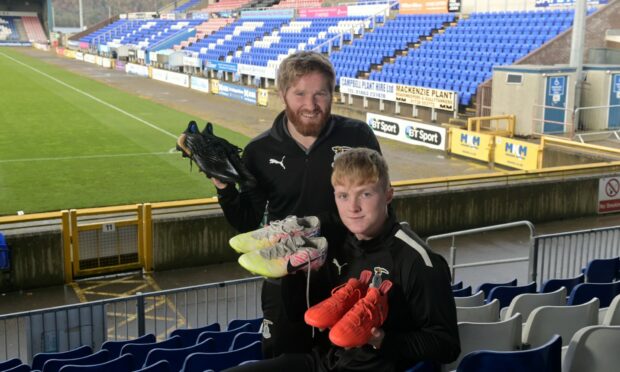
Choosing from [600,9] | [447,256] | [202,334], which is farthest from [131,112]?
[202,334]

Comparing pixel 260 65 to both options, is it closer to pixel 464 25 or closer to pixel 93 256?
pixel 464 25

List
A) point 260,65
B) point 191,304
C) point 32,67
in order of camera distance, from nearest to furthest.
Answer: point 191,304 < point 260,65 < point 32,67

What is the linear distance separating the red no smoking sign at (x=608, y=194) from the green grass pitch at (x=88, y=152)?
28.1 ft

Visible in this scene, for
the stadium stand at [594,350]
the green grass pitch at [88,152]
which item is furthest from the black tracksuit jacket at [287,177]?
the green grass pitch at [88,152]

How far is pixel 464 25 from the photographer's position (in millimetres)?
34594

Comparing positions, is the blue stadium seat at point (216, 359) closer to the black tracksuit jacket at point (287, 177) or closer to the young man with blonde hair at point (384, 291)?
the black tracksuit jacket at point (287, 177)

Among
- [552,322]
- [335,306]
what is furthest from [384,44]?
[335,306]

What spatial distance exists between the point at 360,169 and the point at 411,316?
69cm

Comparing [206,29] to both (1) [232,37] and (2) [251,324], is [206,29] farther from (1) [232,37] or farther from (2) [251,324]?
(2) [251,324]

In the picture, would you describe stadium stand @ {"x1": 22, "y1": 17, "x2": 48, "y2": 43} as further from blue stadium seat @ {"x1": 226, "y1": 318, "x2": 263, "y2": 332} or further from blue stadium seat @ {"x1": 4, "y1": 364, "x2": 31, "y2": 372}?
blue stadium seat @ {"x1": 4, "y1": 364, "x2": 31, "y2": 372}

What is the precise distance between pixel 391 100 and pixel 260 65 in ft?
49.4

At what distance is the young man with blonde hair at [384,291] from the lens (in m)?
3.06

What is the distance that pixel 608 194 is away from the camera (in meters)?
14.9

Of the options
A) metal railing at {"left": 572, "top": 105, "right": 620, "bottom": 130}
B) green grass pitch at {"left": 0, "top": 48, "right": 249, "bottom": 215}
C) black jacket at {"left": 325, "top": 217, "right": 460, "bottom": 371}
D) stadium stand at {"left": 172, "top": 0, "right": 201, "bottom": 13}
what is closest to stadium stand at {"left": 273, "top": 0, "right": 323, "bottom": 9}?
green grass pitch at {"left": 0, "top": 48, "right": 249, "bottom": 215}
